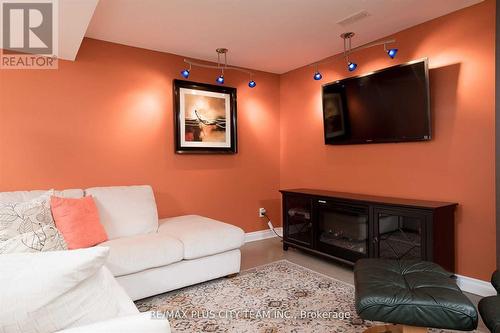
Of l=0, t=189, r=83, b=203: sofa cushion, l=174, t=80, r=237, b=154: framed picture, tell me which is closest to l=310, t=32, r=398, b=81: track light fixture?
l=174, t=80, r=237, b=154: framed picture

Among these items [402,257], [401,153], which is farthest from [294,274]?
[401,153]

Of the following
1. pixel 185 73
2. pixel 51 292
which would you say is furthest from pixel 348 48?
pixel 51 292

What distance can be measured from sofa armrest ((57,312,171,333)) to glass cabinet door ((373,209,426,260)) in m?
A: 2.36

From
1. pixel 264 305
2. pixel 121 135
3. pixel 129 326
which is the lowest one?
pixel 264 305

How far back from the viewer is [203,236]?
2.80 meters

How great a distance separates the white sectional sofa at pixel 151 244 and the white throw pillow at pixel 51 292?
1.45 metres

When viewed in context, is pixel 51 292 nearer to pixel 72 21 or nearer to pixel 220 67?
pixel 72 21

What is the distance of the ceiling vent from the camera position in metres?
2.78

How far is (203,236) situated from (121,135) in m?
1.50

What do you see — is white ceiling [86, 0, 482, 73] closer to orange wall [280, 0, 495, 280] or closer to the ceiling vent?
the ceiling vent

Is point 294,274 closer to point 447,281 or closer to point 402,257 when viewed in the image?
point 402,257

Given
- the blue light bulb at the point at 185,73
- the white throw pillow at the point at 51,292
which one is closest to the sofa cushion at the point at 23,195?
the blue light bulb at the point at 185,73

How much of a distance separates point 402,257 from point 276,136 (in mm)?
2484

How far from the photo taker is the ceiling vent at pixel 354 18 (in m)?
2.78
